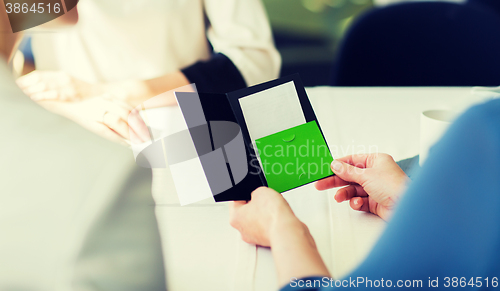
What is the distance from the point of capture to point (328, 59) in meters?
2.47

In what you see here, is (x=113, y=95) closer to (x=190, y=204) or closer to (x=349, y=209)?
(x=190, y=204)

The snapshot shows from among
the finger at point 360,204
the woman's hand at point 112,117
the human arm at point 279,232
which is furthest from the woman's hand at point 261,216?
the woman's hand at point 112,117

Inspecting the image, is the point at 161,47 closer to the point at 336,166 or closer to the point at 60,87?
the point at 60,87

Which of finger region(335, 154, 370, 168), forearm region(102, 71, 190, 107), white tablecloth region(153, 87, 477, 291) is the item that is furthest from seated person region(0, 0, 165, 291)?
forearm region(102, 71, 190, 107)

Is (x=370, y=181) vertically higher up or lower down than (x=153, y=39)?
lower down

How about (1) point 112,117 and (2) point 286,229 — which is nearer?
(2) point 286,229

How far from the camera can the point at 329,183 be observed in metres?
0.46

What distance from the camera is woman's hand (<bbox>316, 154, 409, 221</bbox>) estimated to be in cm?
39

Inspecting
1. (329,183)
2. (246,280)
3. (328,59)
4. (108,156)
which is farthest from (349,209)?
(328,59)

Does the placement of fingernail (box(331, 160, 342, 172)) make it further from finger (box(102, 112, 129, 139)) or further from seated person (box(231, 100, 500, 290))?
finger (box(102, 112, 129, 139))

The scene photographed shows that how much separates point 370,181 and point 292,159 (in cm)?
10

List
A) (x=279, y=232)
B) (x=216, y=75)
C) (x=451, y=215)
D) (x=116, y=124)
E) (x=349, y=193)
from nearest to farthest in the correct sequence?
1. (x=451, y=215)
2. (x=279, y=232)
3. (x=349, y=193)
4. (x=116, y=124)
5. (x=216, y=75)

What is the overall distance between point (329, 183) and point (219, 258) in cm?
19

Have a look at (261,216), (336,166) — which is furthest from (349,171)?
(261,216)
